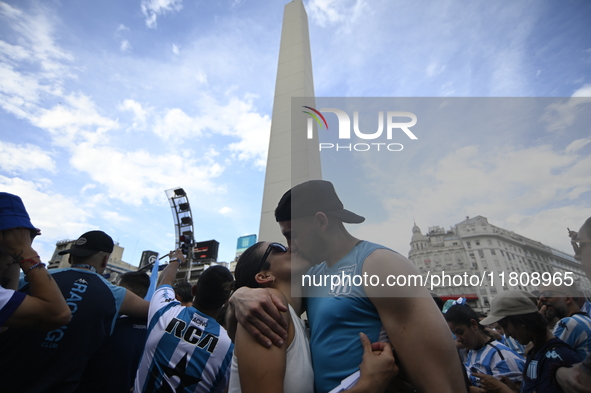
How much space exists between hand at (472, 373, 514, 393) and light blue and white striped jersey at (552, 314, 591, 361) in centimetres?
58

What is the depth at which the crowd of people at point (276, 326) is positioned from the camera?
94 cm

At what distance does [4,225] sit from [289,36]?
10811 mm

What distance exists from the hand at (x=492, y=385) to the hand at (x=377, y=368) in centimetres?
195

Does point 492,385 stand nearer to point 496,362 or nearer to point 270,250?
point 496,362

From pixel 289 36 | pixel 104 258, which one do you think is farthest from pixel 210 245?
pixel 104 258

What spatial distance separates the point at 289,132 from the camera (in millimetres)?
8102

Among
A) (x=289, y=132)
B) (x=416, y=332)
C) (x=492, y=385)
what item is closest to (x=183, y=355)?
(x=416, y=332)

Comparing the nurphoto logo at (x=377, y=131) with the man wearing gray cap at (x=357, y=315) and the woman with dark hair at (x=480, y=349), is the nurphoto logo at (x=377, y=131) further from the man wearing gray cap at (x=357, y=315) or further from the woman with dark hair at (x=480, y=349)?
the woman with dark hair at (x=480, y=349)

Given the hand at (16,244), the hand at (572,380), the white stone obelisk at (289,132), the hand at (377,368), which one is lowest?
the hand at (572,380)

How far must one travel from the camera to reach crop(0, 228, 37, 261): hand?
135 centimetres

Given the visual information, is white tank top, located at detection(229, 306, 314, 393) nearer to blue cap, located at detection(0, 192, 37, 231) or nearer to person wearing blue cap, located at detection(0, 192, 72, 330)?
person wearing blue cap, located at detection(0, 192, 72, 330)

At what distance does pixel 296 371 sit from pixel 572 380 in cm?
126

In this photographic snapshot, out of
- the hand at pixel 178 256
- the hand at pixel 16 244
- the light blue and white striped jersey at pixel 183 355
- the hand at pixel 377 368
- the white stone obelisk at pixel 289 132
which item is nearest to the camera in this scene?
the hand at pixel 377 368

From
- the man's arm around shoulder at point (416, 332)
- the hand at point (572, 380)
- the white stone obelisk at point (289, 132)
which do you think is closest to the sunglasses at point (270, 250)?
the man's arm around shoulder at point (416, 332)
